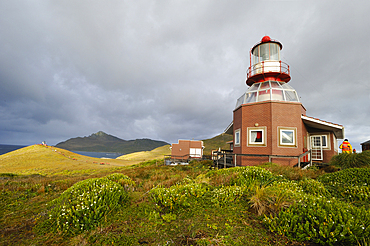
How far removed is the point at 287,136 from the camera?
13422 millimetres

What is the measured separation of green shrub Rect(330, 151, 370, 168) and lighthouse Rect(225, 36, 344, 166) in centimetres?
189

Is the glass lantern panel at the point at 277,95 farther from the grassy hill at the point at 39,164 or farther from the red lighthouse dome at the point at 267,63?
the grassy hill at the point at 39,164

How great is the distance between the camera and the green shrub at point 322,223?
2643mm

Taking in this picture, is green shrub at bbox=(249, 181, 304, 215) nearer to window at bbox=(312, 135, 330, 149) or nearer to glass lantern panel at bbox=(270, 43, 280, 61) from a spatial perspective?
glass lantern panel at bbox=(270, 43, 280, 61)

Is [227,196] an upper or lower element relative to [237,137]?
lower

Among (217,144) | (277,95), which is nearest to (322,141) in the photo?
(277,95)

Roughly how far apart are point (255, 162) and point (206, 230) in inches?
463

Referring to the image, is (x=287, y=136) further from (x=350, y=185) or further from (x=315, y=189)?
(x=315, y=189)

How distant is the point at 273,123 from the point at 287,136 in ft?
4.98

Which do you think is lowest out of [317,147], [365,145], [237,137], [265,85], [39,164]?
[39,164]

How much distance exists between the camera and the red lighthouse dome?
52.5 feet

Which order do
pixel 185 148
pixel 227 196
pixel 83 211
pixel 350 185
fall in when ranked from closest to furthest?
pixel 83 211
pixel 227 196
pixel 350 185
pixel 185 148

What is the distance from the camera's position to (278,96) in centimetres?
1418

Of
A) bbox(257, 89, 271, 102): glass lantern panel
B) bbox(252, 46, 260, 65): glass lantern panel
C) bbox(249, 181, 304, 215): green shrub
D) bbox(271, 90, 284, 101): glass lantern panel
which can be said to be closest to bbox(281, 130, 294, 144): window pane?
bbox(271, 90, 284, 101): glass lantern panel
